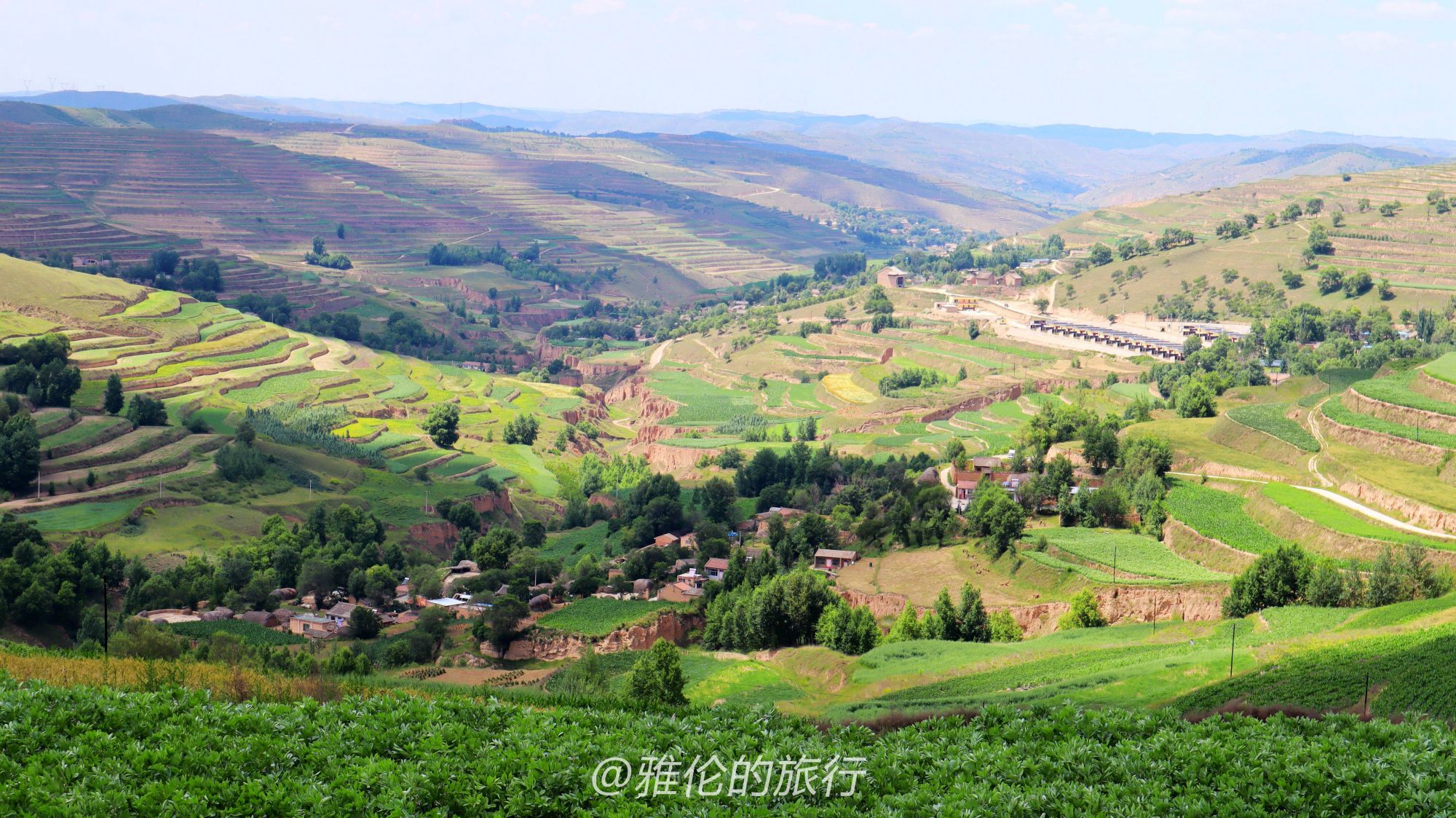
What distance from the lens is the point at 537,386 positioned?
138 metres

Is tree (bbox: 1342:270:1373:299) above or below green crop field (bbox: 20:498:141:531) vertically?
above

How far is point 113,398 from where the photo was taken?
85000 mm

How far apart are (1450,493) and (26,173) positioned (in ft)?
620

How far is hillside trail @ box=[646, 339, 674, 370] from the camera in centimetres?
15012

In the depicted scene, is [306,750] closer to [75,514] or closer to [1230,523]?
[1230,523]

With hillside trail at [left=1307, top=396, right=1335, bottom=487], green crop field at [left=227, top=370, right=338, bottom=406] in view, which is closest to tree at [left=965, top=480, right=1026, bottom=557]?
hillside trail at [left=1307, top=396, right=1335, bottom=487]

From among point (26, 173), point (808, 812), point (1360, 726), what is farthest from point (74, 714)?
point (26, 173)

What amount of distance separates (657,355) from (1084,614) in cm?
11075

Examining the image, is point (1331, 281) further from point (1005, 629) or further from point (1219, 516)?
point (1005, 629)

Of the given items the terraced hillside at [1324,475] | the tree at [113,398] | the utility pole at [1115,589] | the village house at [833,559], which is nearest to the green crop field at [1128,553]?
the utility pole at [1115,589]

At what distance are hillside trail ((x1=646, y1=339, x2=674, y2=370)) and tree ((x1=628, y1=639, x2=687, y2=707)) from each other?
10731cm

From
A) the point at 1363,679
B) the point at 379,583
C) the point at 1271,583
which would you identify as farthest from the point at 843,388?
the point at 1363,679

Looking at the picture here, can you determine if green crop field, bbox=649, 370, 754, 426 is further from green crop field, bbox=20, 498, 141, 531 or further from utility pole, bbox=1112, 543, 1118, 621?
utility pole, bbox=1112, 543, 1118, 621

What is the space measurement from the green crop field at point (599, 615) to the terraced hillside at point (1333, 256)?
89.7m
